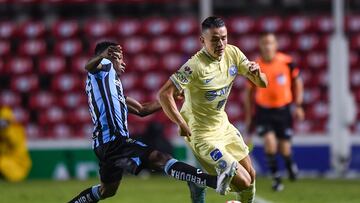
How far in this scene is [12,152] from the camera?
17.5 meters

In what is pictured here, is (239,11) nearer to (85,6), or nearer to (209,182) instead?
(85,6)

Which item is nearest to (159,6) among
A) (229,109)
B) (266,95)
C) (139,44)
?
(139,44)

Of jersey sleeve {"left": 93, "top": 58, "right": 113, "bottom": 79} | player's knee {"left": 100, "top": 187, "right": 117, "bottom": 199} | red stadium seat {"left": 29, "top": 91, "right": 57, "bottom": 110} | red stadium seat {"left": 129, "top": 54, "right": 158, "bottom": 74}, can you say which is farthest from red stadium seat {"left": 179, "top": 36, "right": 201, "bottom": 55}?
player's knee {"left": 100, "top": 187, "right": 117, "bottom": 199}

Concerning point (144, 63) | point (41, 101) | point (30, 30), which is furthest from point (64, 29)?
point (144, 63)

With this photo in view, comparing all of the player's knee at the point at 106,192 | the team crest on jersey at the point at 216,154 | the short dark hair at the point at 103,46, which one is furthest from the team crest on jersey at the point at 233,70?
the player's knee at the point at 106,192

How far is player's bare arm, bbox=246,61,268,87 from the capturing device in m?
9.12

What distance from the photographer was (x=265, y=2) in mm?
20062

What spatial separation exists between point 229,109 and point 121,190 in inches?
Result: 214

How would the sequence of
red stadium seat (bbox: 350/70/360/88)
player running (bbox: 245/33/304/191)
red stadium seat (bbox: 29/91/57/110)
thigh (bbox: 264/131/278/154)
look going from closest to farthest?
thigh (bbox: 264/131/278/154)
player running (bbox: 245/33/304/191)
red stadium seat (bbox: 29/91/57/110)
red stadium seat (bbox: 350/70/360/88)

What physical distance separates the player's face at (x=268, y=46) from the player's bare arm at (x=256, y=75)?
436cm

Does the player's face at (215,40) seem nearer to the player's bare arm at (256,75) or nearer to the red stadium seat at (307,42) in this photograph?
the player's bare arm at (256,75)

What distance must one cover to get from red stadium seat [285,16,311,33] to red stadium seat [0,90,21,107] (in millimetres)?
5257

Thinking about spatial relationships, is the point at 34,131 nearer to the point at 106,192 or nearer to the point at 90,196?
the point at 90,196

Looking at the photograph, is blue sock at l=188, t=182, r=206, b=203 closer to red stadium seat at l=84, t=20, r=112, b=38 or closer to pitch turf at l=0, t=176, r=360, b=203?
pitch turf at l=0, t=176, r=360, b=203
